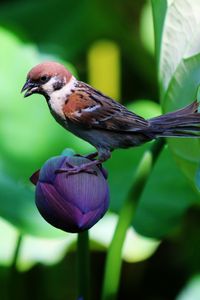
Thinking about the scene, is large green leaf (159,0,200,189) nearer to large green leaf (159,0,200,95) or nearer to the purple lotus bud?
large green leaf (159,0,200,95)

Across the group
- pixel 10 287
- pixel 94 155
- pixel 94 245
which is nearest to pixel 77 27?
pixel 94 245

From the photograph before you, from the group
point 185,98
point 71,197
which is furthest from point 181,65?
point 71,197

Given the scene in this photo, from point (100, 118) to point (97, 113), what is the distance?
1cm

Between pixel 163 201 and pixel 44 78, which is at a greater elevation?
Result: pixel 44 78

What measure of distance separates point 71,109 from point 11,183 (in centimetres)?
54

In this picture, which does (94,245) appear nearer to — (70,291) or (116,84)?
(70,291)

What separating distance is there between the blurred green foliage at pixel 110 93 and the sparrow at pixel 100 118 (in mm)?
113

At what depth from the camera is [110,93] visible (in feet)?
9.32

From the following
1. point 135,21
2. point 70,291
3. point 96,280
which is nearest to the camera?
point 70,291

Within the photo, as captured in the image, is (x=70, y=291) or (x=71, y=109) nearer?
(x=71, y=109)

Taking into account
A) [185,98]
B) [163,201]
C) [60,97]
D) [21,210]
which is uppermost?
[60,97]

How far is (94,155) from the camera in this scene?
1398mm

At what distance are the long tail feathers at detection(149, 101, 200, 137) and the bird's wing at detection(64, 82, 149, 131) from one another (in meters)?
0.03

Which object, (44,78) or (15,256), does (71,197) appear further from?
(15,256)
